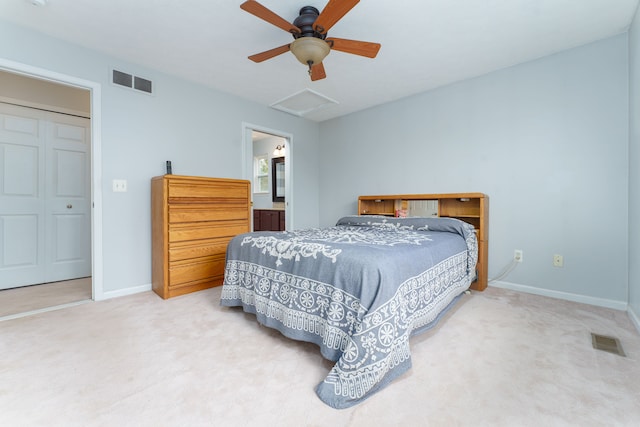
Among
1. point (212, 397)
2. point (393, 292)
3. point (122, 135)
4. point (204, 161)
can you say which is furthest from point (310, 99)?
point (212, 397)

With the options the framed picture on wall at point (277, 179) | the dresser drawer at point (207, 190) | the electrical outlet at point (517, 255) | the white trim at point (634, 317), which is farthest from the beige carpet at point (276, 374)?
the framed picture on wall at point (277, 179)

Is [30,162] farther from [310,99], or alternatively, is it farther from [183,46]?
[310,99]

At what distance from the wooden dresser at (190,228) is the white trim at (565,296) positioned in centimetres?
292

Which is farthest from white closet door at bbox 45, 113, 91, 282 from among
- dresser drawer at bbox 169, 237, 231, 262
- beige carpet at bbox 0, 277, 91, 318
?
dresser drawer at bbox 169, 237, 231, 262

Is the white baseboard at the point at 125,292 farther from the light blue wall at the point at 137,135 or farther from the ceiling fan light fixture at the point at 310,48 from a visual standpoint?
the ceiling fan light fixture at the point at 310,48

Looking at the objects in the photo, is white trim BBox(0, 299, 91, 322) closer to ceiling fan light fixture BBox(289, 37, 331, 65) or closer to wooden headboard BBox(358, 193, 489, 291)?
ceiling fan light fixture BBox(289, 37, 331, 65)

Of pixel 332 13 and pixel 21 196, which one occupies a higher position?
pixel 332 13

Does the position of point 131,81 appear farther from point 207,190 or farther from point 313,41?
point 313,41

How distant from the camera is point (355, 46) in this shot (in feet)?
6.44

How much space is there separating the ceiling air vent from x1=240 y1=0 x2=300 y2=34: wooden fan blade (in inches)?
71.8

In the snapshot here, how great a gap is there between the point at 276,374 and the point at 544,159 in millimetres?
3007

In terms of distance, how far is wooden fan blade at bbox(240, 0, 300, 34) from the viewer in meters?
1.55

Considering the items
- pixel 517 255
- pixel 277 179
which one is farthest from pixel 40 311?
pixel 517 255

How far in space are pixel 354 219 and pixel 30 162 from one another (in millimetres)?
3630
